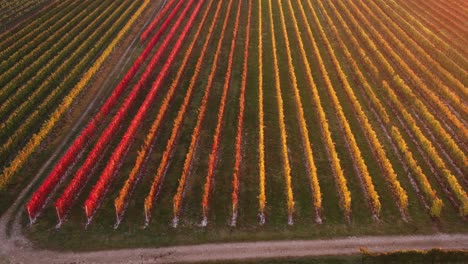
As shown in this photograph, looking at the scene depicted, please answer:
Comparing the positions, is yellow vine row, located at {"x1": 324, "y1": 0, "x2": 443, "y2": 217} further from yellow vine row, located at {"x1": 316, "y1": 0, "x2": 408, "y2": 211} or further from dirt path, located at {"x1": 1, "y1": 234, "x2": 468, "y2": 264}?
dirt path, located at {"x1": 1, "y1": 234, "x2": 468, "y2": 264}

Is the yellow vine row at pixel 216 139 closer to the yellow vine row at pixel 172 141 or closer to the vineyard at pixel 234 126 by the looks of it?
the vineyard at pixel 234 126

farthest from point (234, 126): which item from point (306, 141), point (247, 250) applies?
point (247, 250)

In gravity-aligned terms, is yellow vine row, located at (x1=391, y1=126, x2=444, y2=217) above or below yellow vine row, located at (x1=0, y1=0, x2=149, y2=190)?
below

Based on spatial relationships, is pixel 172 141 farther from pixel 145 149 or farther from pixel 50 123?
pixel 50 123

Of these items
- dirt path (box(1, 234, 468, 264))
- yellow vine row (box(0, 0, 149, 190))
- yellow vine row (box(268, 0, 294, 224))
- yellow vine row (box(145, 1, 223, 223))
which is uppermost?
yellow vine row (box(0, 0, 149, 190))

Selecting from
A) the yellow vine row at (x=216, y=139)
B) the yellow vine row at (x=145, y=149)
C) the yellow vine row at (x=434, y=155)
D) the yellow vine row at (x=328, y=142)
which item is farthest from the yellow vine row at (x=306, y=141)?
the yellow vine row at (x=145, y=149)

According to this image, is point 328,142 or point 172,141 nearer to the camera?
point 328,142

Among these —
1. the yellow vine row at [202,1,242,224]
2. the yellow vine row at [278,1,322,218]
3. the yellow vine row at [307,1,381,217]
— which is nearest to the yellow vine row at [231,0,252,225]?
the yellow vine row at [202,1,242,224]

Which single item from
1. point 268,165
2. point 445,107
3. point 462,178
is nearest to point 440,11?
point 445,107

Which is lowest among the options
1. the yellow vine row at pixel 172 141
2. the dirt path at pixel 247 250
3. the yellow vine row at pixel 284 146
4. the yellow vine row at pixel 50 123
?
the dirt path at pixel 247 250
